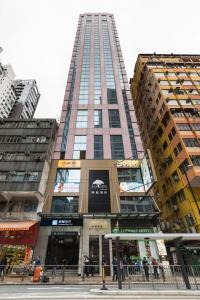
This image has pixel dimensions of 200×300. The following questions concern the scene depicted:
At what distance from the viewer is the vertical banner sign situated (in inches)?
976

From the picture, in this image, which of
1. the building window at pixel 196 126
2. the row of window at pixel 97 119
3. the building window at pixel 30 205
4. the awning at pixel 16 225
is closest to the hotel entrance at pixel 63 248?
the awning at pixel 16 225

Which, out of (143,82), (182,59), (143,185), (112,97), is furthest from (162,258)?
(182,59)

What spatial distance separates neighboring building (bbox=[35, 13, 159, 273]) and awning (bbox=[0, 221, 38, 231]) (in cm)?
199

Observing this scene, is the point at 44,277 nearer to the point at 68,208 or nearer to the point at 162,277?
the point at 162,277

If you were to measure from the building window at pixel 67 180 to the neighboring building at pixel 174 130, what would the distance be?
14.3 m

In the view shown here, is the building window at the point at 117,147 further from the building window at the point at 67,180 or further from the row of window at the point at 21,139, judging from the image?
the row of window at the point at 21,139

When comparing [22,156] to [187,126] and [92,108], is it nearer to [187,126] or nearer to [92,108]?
[92,108]

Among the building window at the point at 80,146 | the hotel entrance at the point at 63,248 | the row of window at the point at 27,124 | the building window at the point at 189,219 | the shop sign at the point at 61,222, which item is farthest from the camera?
the row of window at the point at 27,124

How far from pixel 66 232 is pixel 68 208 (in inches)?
116

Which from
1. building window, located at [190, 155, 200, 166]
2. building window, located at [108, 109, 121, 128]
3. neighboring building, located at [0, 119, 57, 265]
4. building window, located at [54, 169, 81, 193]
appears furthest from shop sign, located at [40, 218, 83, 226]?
building window, located at [108, 109, 121, 128]

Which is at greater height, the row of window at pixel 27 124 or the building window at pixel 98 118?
the building window at pixel 98 118

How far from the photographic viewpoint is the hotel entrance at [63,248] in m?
22.0

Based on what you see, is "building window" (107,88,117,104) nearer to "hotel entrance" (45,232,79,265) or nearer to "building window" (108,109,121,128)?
"building window" (108,109,121,128)

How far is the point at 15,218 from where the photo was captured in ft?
77.5
